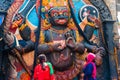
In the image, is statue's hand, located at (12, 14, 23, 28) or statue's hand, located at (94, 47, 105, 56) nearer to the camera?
statue's hand, located at (12, 14, 23, 28)

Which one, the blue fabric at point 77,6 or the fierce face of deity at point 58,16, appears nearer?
the fierce face of deity at point 58,16

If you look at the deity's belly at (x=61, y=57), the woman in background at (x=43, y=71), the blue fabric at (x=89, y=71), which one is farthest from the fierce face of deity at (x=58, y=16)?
the blue fabric at (x=89, y=71)

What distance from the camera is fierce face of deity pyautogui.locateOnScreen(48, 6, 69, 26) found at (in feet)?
33.2

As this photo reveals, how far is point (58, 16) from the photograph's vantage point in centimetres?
1011

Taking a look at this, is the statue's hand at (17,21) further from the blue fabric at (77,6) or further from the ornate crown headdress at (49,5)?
the blue fabric at (77,6)

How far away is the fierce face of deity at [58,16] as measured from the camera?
33.2 ft

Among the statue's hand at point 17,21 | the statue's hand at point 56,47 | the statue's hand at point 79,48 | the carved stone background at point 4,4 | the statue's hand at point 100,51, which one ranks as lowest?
the statue's hand at point 100,51

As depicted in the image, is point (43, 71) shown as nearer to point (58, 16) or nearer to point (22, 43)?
point (22, 43)

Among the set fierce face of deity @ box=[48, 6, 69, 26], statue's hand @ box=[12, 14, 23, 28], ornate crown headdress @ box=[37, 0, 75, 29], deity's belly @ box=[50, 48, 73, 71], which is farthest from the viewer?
ornate crown headdress @ box=[37, 0, 75, 29]

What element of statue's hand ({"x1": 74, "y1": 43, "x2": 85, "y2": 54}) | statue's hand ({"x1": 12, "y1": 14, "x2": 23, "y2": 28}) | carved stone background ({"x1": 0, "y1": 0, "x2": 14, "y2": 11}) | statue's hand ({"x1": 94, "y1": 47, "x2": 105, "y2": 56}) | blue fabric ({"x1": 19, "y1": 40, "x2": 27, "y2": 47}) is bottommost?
statue's hand ({"x1": 94, "y1": 47, "x2": 105, "y2": 56})

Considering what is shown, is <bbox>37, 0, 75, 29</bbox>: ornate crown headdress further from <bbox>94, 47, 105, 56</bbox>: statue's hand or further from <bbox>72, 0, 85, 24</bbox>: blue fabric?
<bbox>94, 47, 105, 56</bbox>: statue's hand

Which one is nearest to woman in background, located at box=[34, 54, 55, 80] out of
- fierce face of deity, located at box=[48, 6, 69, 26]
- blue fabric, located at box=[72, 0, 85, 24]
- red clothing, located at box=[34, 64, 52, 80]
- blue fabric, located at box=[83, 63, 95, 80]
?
red clothing, located at box=[34, 64, 52, 80]

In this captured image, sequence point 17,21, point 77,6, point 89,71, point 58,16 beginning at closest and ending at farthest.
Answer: point 89,71 < point 17,21 < point 58,16 < point 77,6

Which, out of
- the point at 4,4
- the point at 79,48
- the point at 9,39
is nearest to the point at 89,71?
the point at 79,48
